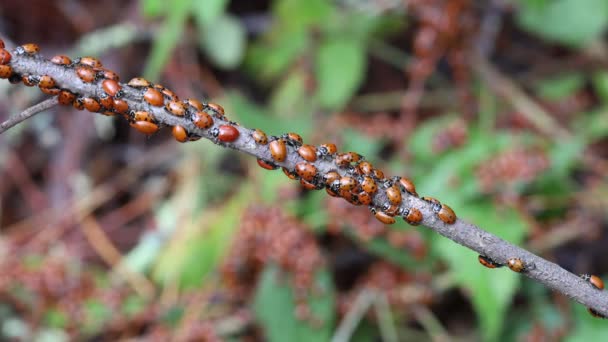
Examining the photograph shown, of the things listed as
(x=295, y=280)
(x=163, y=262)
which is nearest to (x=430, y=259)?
(x=295, y=280)

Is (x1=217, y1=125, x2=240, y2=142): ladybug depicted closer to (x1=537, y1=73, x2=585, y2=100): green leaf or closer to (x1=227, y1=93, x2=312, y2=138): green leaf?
(x1=227, y1=93, x2=312, y2=138): green leaf

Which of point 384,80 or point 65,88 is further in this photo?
point 384,80

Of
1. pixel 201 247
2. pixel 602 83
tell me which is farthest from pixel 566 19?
pixel 201 247

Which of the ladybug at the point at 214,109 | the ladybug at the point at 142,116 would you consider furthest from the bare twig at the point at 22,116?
the ladybug at the point at 214,109

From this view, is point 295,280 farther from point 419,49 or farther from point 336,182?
point 336,182

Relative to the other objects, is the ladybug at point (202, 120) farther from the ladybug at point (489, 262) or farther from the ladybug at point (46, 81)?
the ladybug at point (489, 262)

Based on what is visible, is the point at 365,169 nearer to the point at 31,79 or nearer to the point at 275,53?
the point at 31,79
